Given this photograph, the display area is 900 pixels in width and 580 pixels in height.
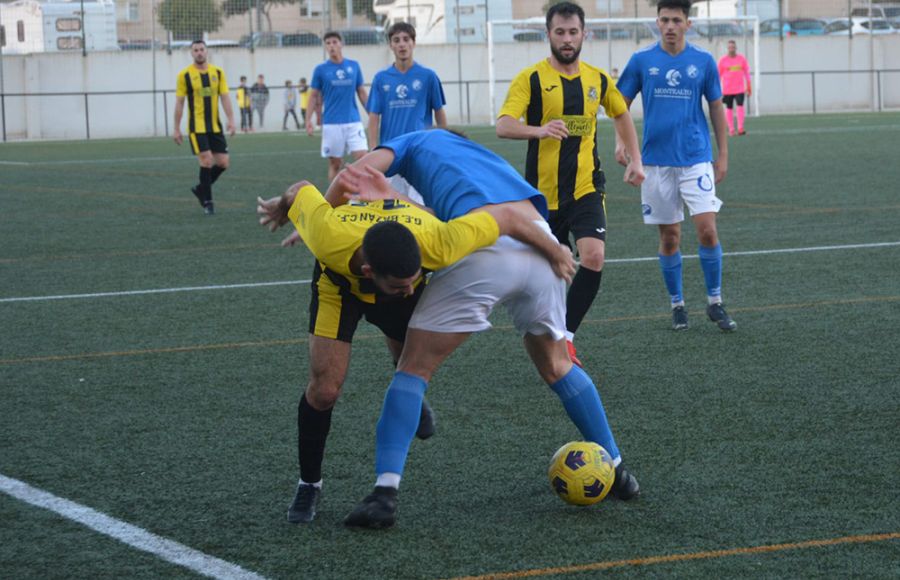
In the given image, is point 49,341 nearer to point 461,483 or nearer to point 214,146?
point 461,483

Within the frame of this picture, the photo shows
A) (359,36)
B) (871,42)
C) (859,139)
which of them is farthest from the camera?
(871,42)

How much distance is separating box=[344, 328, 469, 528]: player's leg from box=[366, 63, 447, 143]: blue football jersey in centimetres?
888

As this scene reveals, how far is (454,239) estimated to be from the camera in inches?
174

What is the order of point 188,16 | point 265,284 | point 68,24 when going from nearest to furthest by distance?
1. point 265,284
2. point 68,24
3. point 188,16

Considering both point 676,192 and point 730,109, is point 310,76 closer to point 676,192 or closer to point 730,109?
point 730,109

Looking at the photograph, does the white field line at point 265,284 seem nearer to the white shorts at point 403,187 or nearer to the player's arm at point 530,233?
the white shorts at point 403,187

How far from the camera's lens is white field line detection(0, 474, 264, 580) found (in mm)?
4254

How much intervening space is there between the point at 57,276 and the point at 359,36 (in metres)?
36.7

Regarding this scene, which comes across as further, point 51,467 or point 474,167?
point 51,467

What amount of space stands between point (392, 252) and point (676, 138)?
490 cm

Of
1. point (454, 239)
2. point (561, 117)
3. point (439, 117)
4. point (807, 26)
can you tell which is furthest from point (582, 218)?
point (807, 26)

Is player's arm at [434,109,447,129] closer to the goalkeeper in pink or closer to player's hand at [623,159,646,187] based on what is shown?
player's hand at [623,159,646,187]

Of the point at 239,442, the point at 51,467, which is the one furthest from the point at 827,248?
the point at 51,467

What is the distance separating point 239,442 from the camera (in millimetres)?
5906
